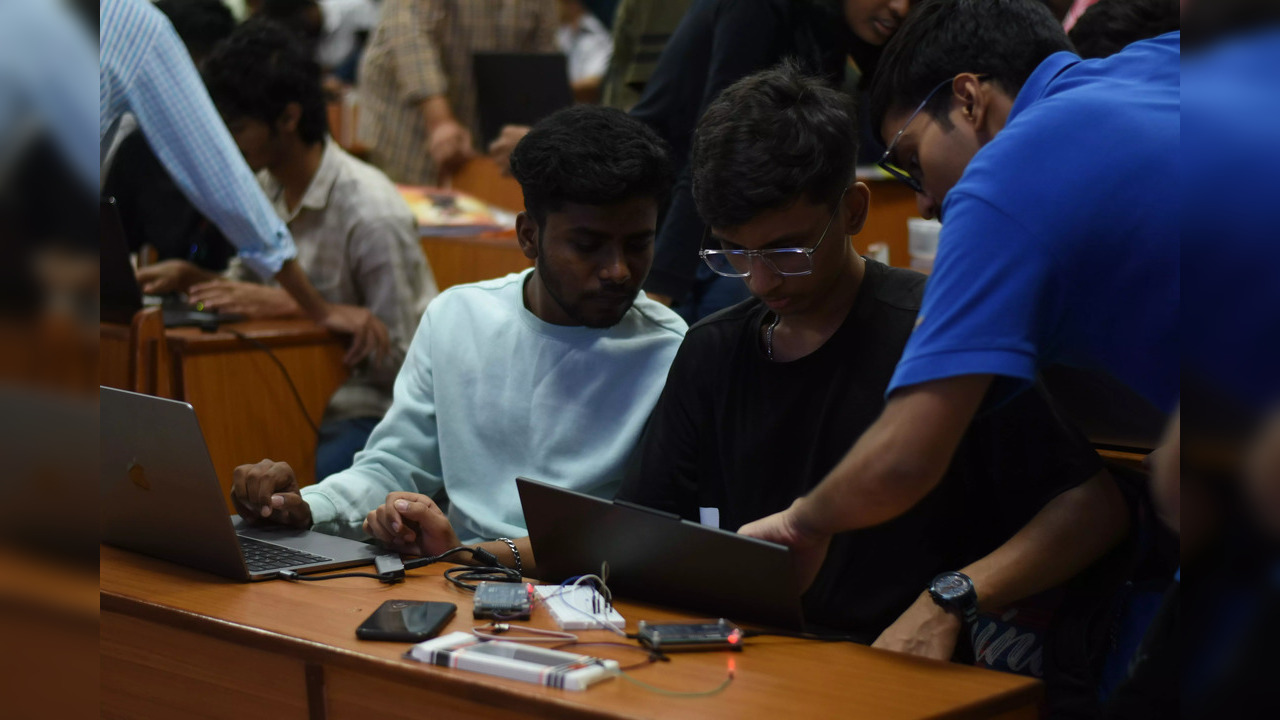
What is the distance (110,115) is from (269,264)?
15.8 inches

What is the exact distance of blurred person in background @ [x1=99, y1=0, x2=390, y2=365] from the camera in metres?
2.29

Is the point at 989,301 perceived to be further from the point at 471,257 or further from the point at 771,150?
the point at 471,257

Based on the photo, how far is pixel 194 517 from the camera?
1.44m

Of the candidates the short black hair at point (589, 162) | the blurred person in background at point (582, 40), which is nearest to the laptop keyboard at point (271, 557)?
the short black hair at point (589, 162)

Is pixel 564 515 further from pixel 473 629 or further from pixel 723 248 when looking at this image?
pixel 723 248

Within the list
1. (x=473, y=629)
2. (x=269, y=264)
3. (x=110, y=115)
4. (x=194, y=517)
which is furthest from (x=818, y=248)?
(x=110, y=115)

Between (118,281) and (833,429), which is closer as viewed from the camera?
(833,429)

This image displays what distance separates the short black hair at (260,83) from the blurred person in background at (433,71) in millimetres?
1062

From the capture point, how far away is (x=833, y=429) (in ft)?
4.87

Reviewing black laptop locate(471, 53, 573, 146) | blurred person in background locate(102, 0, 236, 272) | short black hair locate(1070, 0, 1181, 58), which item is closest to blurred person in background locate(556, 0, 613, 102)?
black laptop locate(471, 53, 573, 146)

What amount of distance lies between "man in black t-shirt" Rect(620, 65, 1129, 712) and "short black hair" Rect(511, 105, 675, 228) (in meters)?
0.21

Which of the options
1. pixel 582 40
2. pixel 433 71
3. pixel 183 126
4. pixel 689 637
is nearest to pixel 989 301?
pixel 689 637

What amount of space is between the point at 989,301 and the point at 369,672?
0.65 metres

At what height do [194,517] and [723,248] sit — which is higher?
[723,248]
